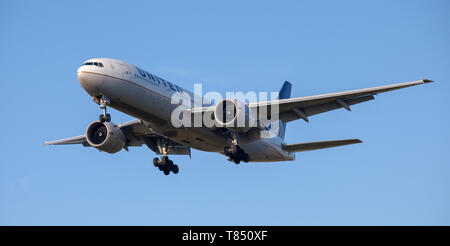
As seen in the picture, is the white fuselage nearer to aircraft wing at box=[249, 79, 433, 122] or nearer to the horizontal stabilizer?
aircraft wing at box=[249, 79, 433, 122]

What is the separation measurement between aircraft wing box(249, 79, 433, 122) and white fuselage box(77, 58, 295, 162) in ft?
7.85

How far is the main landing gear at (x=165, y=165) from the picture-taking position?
36250mm

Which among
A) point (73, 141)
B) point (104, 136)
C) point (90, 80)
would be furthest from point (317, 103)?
point (73, 141)

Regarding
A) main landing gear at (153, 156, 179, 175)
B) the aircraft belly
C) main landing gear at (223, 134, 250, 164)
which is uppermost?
the aircraft belly

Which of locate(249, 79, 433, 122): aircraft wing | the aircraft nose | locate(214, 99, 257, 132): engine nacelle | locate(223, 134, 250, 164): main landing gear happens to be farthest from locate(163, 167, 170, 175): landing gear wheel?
the aircraft nose

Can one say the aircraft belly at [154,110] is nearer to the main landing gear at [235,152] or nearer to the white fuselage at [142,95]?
the white fuselage at [142,95]

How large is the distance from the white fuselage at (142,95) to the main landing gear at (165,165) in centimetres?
245

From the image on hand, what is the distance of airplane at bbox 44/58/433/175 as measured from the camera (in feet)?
97.3

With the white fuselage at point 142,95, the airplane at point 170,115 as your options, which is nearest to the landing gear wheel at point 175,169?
the airplane at point 170,115

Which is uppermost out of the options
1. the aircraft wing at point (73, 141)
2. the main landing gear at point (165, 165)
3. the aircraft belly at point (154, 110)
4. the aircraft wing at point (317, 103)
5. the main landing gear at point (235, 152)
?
the aircraft wing at point (73, 141)

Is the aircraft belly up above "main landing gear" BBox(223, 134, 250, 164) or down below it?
above
